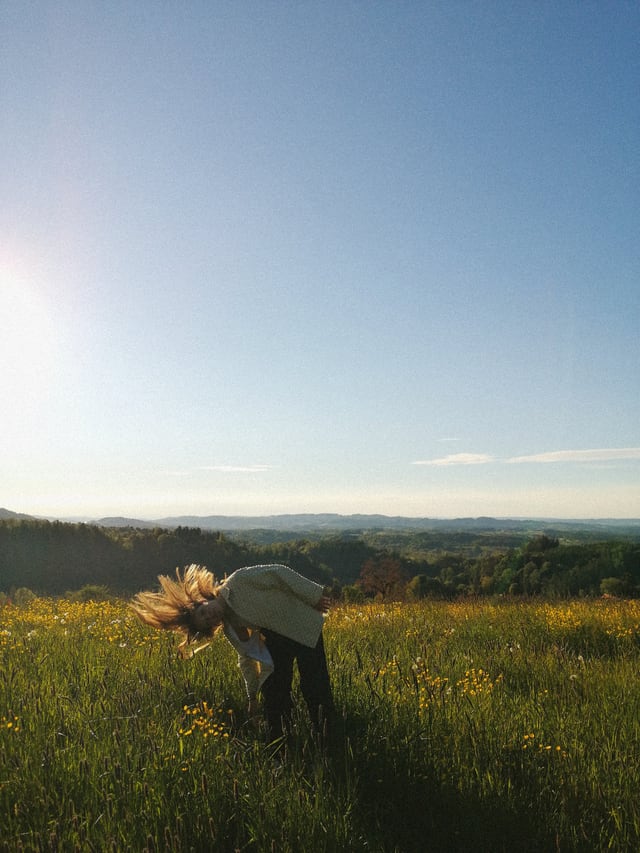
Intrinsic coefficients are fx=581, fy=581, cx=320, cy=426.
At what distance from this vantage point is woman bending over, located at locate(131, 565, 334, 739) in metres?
3.70

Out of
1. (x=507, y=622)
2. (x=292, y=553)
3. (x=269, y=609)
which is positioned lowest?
(x=292, y=553)

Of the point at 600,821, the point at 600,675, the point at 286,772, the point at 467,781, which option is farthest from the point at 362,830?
the point at 600,675

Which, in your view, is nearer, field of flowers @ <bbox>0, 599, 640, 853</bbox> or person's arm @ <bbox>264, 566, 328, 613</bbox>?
field of flowers @ <bbox>0, 599, 640, 853</bbox>

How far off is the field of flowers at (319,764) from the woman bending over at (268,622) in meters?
0.23

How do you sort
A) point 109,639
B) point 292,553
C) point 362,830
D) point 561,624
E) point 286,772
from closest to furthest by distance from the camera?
point 362,830, point 286,772, point 109,639, point 561,624, point 292,553

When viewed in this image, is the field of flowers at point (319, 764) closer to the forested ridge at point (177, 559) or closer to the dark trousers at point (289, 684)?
the dark trousers at point (289, 684)

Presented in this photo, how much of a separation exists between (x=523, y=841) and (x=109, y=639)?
4582 mm

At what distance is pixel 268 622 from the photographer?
3.70 m

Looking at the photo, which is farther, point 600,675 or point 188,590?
point 600,675

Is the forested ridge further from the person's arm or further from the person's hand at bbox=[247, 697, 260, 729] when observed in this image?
the person's arm

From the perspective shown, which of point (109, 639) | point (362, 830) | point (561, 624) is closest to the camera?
point (362, 830)

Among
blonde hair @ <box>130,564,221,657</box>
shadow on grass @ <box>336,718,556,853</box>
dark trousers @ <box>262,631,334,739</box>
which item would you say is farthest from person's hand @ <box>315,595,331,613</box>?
shadow on grass @ <box>336,718,556,853</box>

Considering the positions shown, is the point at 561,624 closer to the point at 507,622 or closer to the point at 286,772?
the point at 507,622

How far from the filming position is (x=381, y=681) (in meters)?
4.77
